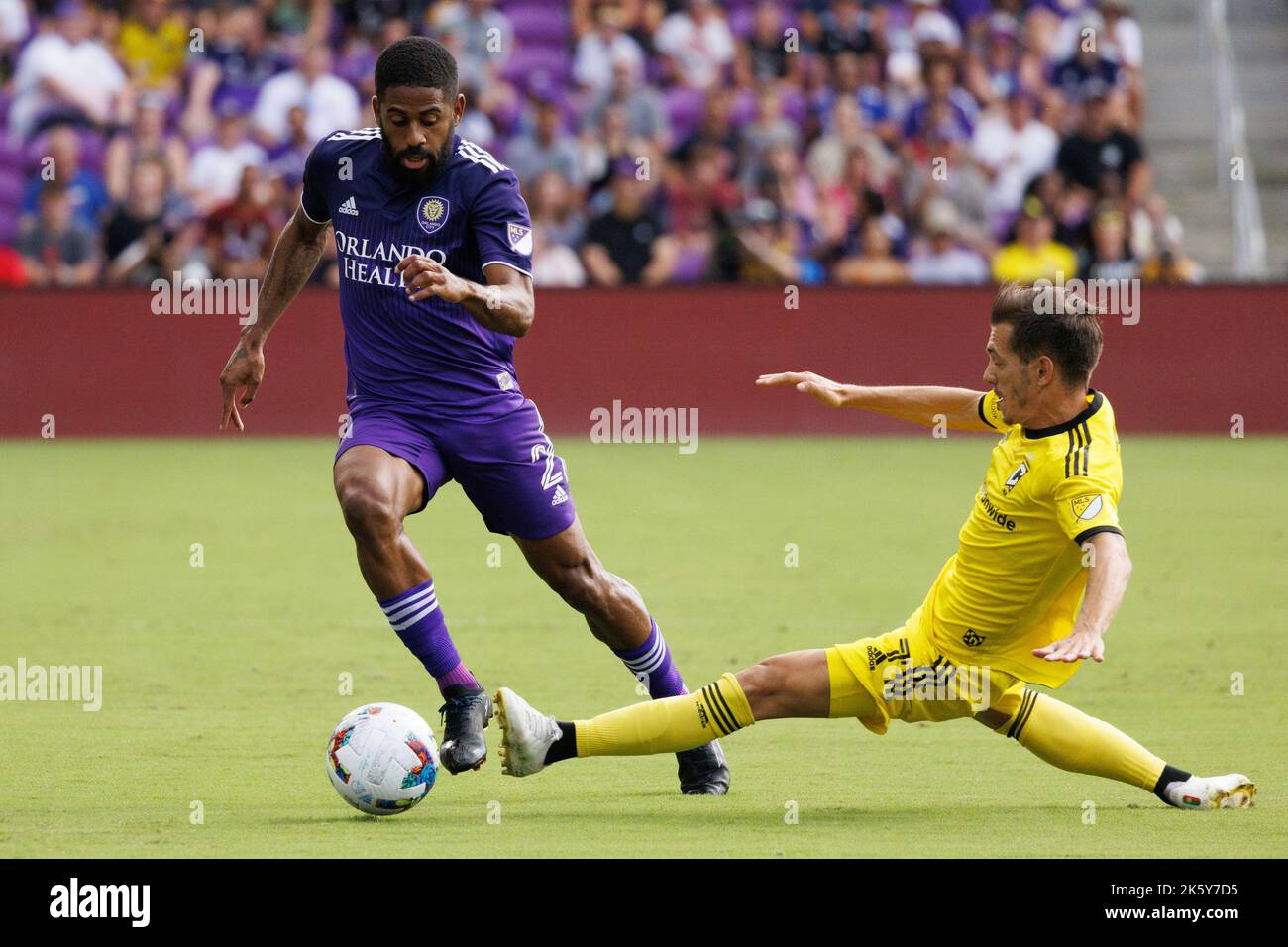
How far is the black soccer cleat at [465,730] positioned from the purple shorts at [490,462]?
1.84ft

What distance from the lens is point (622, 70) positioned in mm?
20469

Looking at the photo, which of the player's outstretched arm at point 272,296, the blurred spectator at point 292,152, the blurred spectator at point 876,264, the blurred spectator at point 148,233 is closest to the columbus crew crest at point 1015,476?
the player's outstretched arm at point 272,296

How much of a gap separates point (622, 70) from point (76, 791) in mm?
15640

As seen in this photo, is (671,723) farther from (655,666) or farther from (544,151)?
(544,151)

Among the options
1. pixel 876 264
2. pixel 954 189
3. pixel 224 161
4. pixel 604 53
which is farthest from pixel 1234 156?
pixel 224 161

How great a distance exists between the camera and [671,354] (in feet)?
59.9

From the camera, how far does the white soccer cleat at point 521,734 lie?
562 centimetres

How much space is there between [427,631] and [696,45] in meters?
16.2

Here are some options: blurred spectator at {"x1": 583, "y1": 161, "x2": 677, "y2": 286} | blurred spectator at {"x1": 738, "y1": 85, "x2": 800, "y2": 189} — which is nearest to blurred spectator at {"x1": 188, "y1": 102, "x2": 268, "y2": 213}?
blurred spectator at {"x1": 583, "y1": 161, "x2": 677, "y2": 286}

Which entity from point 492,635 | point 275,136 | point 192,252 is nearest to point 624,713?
point 492,635

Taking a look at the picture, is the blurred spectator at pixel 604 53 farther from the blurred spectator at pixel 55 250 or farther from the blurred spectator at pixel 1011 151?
the blurred spectator at pixel 55 250

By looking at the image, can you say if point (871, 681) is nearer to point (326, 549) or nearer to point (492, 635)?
point (492, 635)

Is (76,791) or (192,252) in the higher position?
(192,252)

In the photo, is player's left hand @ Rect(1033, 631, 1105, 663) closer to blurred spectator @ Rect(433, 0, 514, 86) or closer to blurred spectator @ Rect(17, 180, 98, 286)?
blurred spectator @ Rect(17, 180, 98, 286)
